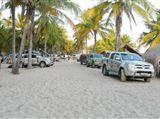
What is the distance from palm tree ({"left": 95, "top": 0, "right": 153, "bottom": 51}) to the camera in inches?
1385

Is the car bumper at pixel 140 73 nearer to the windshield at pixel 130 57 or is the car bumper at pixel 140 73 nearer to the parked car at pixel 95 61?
the windshield at pixel 130 57

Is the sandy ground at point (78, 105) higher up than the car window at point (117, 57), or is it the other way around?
the car window at point (117, 57)

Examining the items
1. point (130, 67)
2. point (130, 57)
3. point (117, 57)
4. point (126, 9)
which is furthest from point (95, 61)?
point (130, 67)

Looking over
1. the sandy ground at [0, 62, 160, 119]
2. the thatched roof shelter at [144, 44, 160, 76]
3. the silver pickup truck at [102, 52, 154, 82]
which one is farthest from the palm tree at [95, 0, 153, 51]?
the sandy ground at [0, 62, 160, 119]

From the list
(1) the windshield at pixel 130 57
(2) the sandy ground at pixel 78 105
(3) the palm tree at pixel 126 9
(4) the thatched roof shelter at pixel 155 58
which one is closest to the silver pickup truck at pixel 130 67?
(1) the windshield at pixel 130 57

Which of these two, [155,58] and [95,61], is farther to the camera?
[95,61]

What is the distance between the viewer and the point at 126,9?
3725 centimetres

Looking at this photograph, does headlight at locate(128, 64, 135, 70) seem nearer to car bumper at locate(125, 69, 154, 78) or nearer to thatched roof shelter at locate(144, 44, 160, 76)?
car bumper at locate(125, 69, 154, 78)

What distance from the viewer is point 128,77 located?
2392 cm

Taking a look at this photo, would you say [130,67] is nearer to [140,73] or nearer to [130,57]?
[140,73]

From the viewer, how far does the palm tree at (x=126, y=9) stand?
35188 mm

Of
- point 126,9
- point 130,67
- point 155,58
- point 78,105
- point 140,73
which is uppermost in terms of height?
point 126,9

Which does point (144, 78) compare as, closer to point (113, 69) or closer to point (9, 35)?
point (113, 69)

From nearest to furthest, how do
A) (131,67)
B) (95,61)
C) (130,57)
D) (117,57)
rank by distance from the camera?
(131,67) → (130,57) → (117,57) → (95,61)
